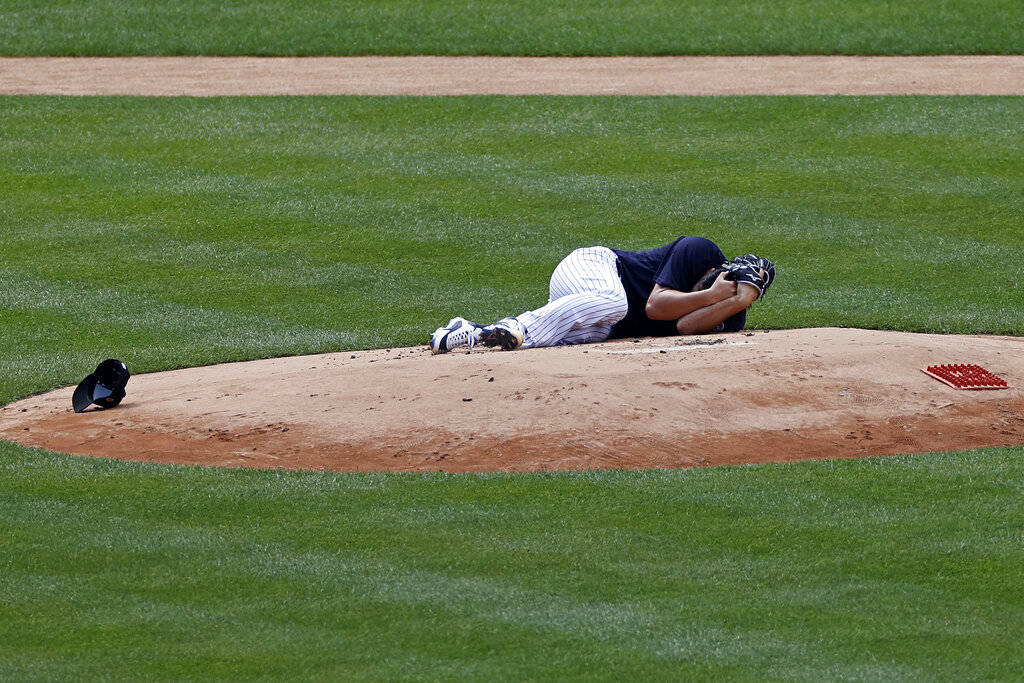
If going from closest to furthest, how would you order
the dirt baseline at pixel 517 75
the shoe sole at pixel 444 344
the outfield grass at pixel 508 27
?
the shoe sole at pixel 444 344 → the dirt baseline at pixel 517 75 → the outfield grass at pixel 508 27

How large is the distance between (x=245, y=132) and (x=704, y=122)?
4.96 meters

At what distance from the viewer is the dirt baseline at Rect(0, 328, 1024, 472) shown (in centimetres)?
737

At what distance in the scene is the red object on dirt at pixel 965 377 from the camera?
26.9 feet

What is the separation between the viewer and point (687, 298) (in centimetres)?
900

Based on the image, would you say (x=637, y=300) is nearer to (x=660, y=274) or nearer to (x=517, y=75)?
(x=660, y=274)

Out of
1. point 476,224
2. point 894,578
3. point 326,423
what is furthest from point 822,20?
point 894,578

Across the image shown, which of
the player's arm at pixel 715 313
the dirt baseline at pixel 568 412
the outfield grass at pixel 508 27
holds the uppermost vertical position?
the outfield grass at pixel 508 27

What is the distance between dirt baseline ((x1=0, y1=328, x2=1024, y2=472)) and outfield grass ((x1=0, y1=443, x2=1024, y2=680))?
381 mm

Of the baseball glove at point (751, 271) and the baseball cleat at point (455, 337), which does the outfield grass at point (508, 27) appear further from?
the baseball cleat at point (455, 337)

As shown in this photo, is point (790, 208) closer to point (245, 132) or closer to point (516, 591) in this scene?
point (245, 132)

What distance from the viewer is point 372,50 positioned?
20594 mm

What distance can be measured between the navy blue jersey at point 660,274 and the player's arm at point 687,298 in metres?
0.10

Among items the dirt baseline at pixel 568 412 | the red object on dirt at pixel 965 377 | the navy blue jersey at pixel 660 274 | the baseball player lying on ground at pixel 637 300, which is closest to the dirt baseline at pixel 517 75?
the navy blue jersey at pixel 660 274

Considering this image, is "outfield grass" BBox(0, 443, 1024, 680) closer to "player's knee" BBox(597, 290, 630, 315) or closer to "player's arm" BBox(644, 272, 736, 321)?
"player's arm" BBox(644, 272, 736, 321)
